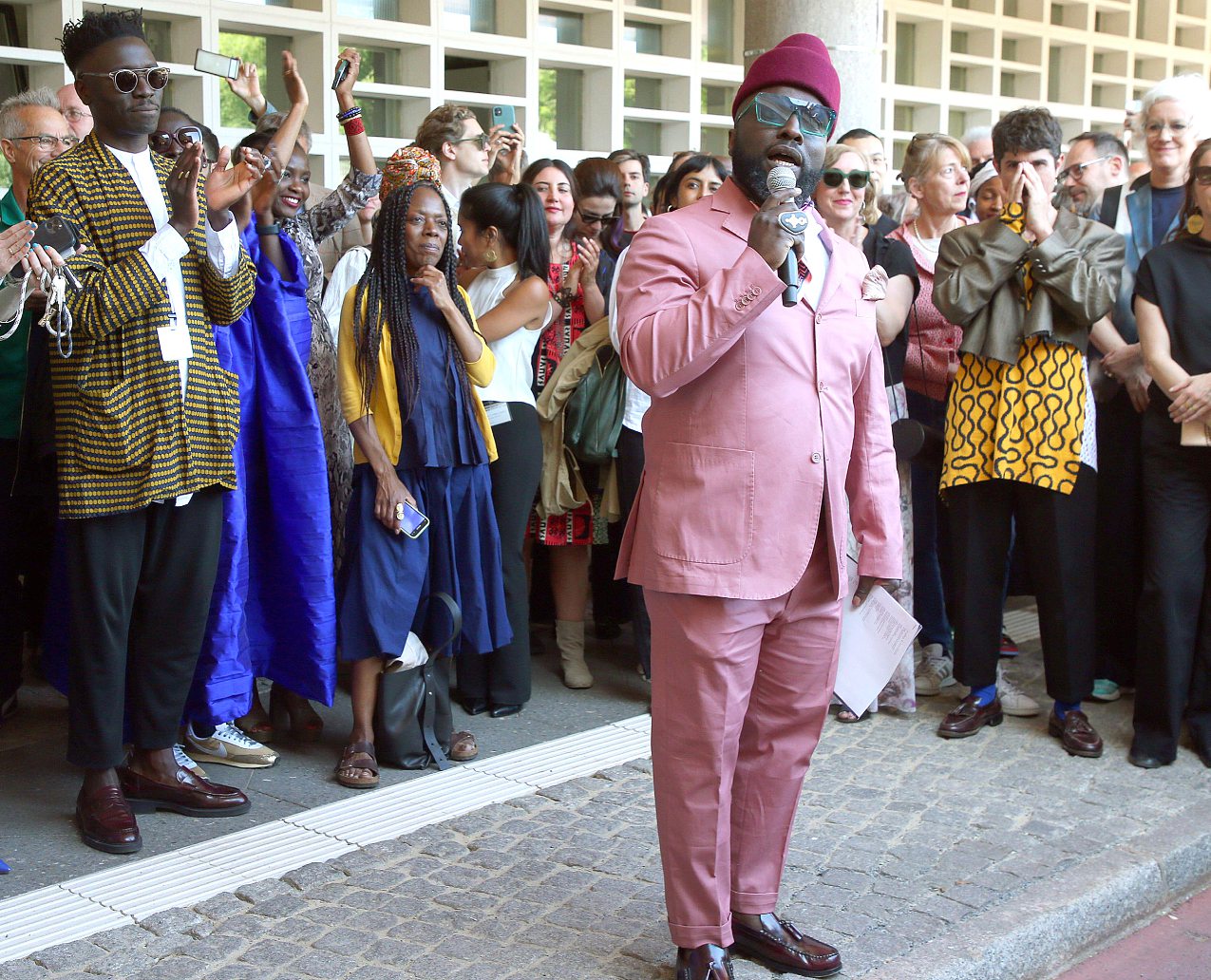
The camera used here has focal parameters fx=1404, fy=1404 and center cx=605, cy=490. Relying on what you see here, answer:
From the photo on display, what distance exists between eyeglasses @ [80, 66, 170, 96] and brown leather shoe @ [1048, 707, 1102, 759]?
3.70 metres

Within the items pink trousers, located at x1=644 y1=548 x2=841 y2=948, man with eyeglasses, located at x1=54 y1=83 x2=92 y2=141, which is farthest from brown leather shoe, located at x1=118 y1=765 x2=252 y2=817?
man with eyeglasses, located at x1=54 y1=83 x2=92 y2=141

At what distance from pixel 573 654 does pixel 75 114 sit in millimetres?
2774

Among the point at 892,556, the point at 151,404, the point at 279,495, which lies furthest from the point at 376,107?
the point at 892,556

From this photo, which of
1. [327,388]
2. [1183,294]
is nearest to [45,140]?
[327,388]

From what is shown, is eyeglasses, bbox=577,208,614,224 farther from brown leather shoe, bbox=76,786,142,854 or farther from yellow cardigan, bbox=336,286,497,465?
brown leather shoe, bbox=76,786,142,854

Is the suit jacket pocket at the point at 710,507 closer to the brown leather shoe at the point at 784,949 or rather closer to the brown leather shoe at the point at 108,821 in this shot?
the brown leather shoe at the point at 784,949

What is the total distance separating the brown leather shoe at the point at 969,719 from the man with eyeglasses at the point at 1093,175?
2300mm

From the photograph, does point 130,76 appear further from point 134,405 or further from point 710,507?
point 710,507

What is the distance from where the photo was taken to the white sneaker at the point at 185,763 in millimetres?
4254

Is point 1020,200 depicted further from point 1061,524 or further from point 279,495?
point 279,495

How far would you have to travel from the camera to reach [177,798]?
13.6 feet

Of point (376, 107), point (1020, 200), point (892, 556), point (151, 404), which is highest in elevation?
point (376, 107)

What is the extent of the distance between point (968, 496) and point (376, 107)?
151 inches

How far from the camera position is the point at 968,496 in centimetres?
514
